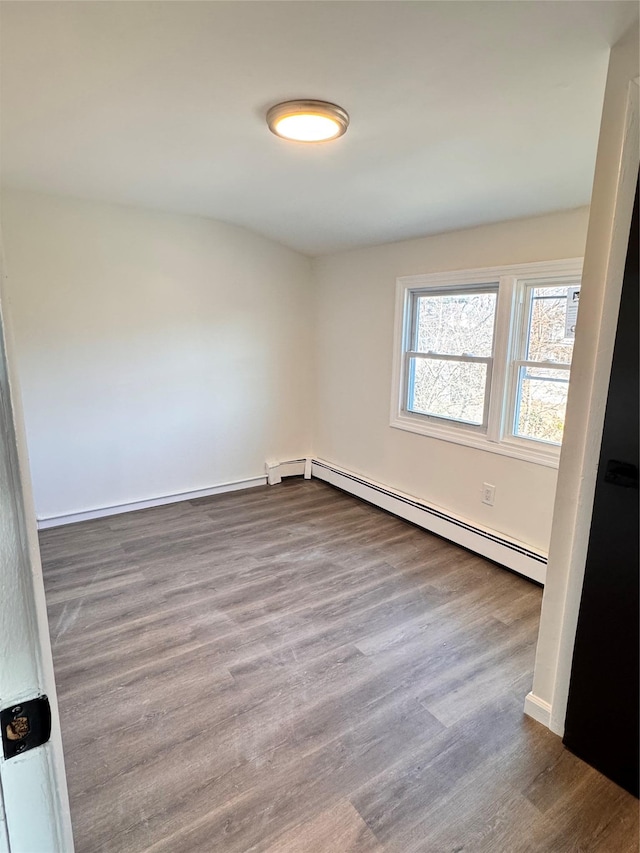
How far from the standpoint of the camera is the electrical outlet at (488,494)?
309cm

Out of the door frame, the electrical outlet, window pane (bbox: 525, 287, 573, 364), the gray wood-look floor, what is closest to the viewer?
the door frame

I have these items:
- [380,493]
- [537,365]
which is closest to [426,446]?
[380,493]

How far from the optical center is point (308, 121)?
1917 mm

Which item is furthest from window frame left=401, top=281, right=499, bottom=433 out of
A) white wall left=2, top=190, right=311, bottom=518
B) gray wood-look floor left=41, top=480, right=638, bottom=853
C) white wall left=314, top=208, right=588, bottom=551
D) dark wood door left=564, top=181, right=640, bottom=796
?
dark wood door left=564, top=181, right=640, bottom=796

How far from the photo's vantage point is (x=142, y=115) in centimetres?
196

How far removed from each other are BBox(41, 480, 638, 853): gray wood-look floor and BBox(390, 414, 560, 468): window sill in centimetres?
73

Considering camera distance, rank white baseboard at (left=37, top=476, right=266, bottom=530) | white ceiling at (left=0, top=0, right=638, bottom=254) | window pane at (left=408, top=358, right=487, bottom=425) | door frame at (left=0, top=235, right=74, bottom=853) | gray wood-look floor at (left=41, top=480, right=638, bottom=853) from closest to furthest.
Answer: door frame at (left=0, top=235, right=74, bottom=853) → white ceiling at (left=0, top=0, right=638, bottom=254) → gray wood-look floor at (left=41, top=480, right=638, bottom=853) → window pane at (left=408, top=358, right=487, bottom=425) → white baseboard at (left=37, top=476, right=266, bottom=530)

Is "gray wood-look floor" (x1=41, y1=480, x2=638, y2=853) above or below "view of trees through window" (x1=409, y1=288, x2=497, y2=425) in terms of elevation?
below

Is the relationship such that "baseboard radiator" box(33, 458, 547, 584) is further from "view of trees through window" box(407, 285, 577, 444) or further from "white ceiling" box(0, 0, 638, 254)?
"white ceiling" box(0, 0, 638, 254)

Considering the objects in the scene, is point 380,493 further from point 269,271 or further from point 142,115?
point 142,115

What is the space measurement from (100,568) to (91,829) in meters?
1.71

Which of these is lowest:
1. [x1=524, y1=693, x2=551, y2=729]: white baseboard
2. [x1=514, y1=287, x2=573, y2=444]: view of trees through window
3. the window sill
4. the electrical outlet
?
[x1=524, y1=693, x2=551, y2=729]: white baseboard

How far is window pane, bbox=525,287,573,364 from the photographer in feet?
8.86

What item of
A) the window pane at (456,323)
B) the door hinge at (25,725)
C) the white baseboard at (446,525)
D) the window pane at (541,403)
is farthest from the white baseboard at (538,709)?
the window pane at (456,323)
